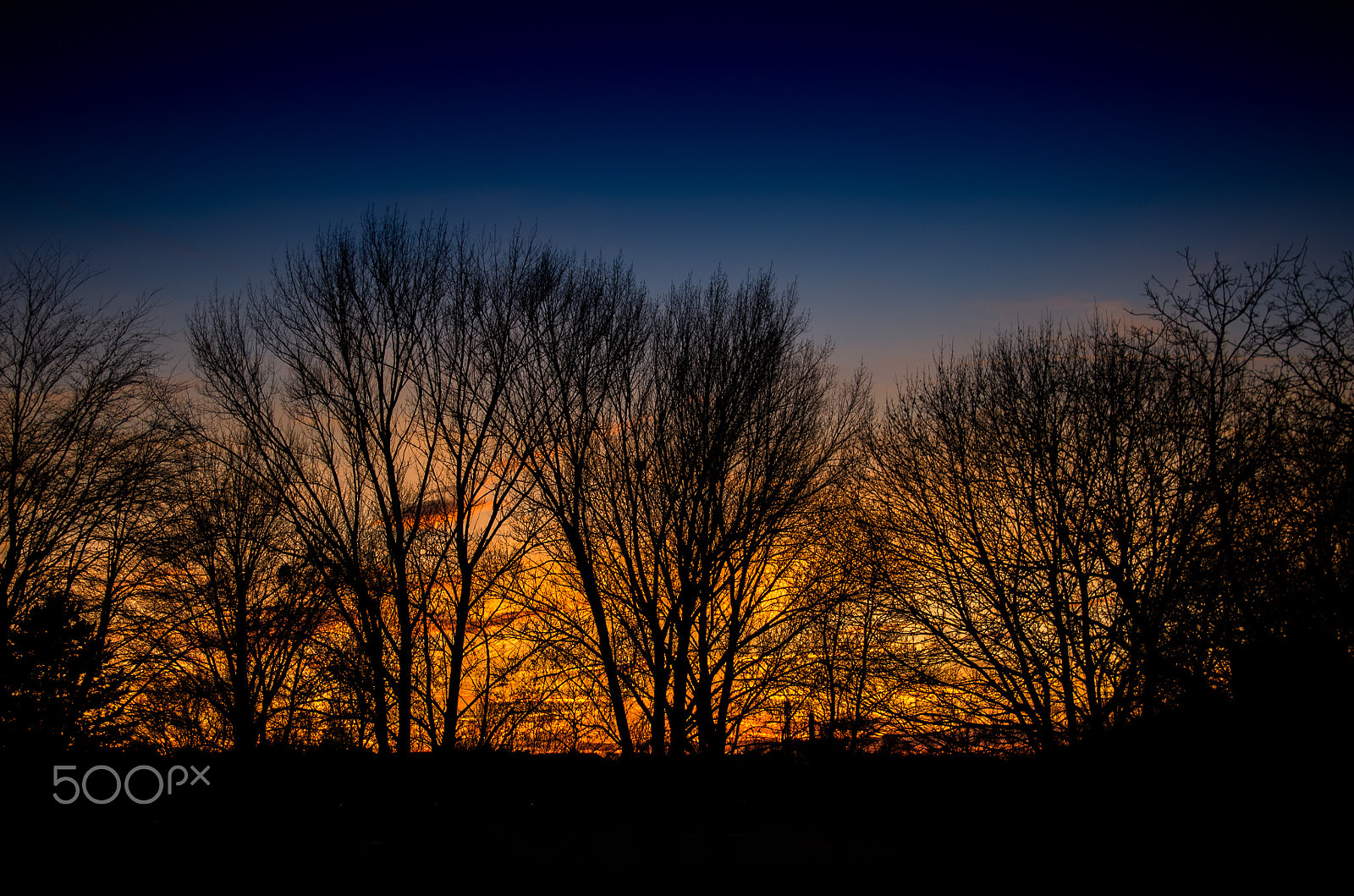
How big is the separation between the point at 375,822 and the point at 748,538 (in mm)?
9305

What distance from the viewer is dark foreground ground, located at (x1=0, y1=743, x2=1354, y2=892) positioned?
7.58 m

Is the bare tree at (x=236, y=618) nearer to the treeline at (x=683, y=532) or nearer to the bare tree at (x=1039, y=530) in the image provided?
the treeline at (x=683, y=532)

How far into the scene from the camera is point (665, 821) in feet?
41.8

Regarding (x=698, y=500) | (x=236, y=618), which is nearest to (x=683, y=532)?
(x=698, y=500)

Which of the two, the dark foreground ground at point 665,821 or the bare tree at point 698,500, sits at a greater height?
the bare tree at point 698,500

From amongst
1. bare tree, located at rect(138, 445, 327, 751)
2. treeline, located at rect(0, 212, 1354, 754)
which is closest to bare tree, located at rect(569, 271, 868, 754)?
treeline, located at rect(0, 212, 1354, 754)

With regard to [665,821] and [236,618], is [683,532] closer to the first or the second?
[665,821]

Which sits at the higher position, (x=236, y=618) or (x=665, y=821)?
(x=236, y=618)

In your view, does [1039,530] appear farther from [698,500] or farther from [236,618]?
[236,618]

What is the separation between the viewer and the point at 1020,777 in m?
13.6

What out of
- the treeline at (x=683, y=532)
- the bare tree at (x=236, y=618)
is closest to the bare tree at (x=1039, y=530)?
the treeline at (x=683, y=532)

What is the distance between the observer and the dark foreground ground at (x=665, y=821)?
7578mm

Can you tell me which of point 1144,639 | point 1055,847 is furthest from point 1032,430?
point 1055,847

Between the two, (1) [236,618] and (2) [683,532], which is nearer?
(2) [683,532]
